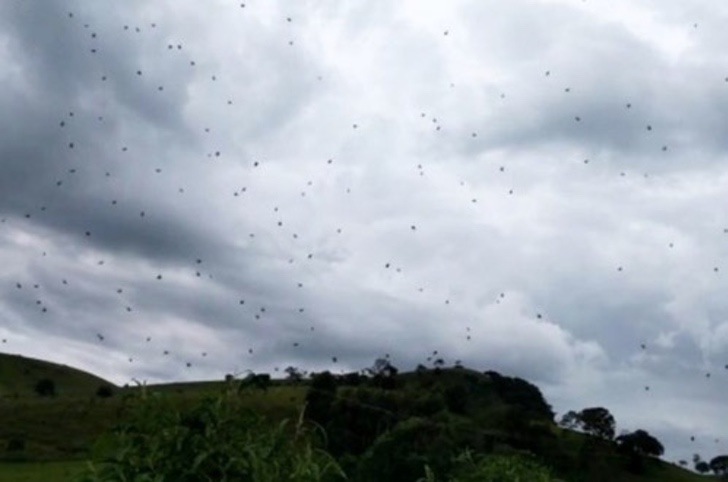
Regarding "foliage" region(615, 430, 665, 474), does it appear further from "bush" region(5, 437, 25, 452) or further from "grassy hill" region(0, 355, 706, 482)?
"bush" region(5, 437, 25, 452)

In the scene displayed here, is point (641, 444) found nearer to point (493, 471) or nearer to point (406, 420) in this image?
point (406, 420)

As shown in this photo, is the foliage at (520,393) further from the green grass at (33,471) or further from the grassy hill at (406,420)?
the green grass at (33,471)

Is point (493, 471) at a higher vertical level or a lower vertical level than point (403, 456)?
lower

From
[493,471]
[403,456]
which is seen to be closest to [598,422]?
[403,456]

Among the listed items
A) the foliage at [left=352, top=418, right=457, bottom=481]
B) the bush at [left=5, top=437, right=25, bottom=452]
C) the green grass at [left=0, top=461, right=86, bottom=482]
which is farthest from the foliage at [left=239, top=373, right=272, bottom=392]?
the bush at [left=5, top=437, right=25, bottom=452]

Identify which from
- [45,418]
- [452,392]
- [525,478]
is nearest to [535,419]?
[452,392]

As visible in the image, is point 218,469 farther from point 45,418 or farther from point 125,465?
point 45,418
